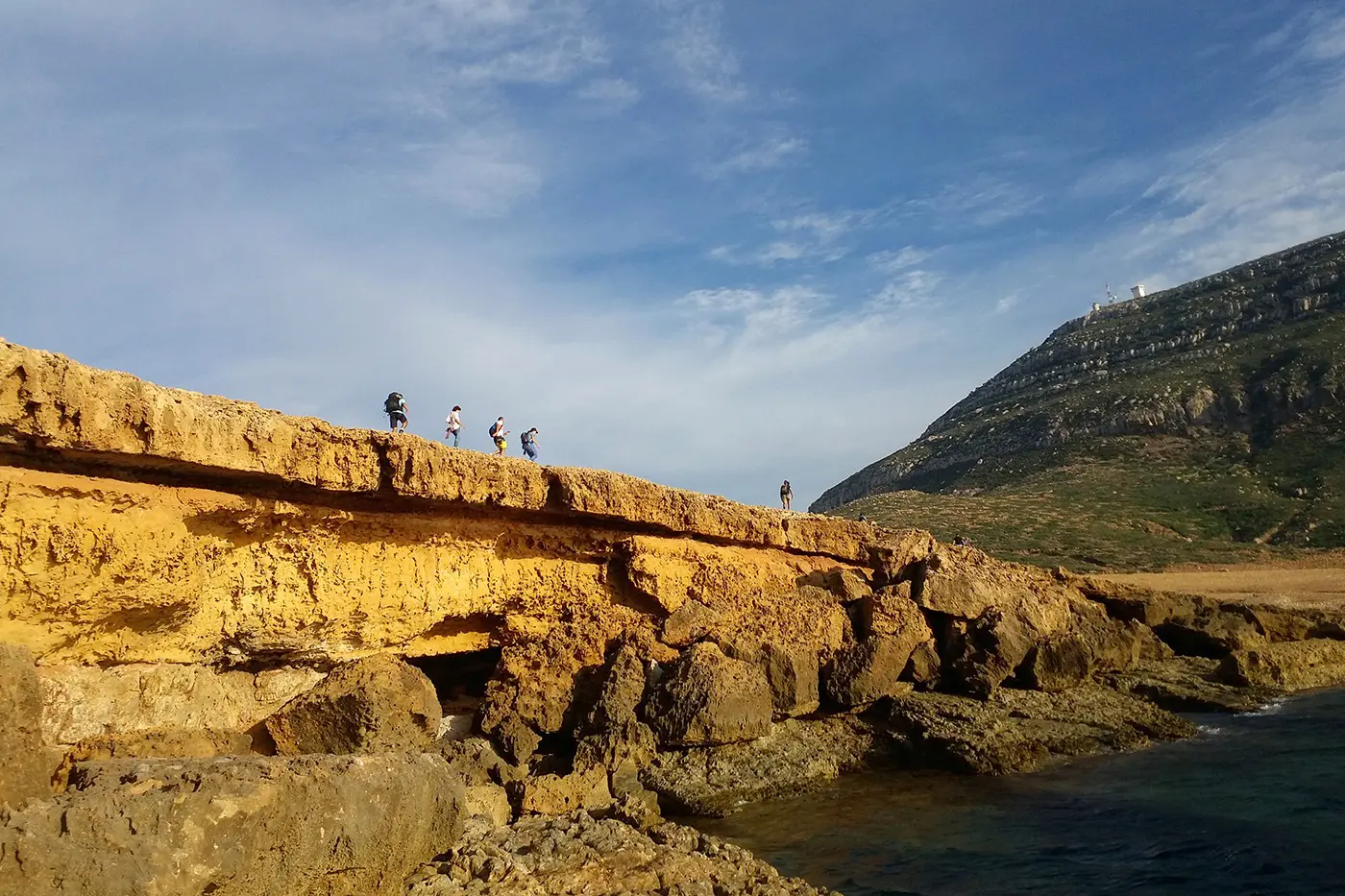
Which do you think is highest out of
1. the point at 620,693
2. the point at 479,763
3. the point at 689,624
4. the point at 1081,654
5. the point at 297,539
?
the point at 297,539

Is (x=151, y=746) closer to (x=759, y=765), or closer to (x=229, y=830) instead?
(x=229, y=830)

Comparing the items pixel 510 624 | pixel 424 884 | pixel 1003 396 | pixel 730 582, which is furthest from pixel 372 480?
pixel 1003 396

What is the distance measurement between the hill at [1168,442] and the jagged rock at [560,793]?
30142 mm

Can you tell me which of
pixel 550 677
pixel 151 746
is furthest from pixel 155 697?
pixel 550 677

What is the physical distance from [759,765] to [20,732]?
334 inches

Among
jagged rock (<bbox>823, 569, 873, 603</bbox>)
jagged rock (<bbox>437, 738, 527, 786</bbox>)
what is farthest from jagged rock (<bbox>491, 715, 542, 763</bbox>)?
jagged rock (<bbox>823, 569, 873, 603</bbox>)

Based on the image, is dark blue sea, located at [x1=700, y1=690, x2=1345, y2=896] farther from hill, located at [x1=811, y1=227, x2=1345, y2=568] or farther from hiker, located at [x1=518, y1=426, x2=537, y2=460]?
hill, located at [x1=811, y1=227, x2=1345, y2=568]

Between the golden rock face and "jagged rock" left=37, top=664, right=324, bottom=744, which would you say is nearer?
the golden rock face

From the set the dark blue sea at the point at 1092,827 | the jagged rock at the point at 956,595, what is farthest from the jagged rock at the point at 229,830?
the jagged rock at the point at 956,595

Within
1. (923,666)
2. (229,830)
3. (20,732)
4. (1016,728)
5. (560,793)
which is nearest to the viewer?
(229,830)

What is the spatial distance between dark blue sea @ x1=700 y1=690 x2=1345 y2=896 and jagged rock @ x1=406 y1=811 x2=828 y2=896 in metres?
1.18

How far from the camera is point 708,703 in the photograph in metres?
11.4

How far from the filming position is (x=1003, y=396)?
77.9m

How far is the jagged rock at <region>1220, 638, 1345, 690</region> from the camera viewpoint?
15.9 meters
